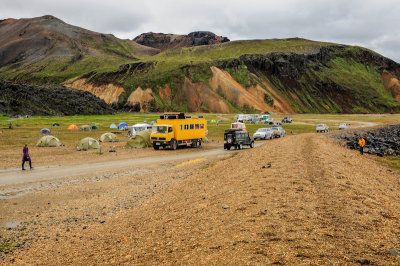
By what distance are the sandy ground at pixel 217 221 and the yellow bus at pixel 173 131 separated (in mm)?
17847

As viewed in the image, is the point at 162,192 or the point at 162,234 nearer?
the point at 162,234

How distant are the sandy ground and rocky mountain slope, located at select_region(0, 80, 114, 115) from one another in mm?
98047

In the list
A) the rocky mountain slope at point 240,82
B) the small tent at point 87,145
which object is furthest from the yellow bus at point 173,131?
the rocky mountain slope at point 240,82

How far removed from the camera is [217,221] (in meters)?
A: 9.69

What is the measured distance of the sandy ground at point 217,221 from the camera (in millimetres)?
7363

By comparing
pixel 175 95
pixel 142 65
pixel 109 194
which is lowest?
pixel 109 194

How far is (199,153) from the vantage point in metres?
33.7

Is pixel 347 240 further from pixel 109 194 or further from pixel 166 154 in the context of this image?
pixel 166 154

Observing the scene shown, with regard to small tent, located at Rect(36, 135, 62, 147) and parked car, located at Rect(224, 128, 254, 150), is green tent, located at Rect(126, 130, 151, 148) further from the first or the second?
parked car, located at Rect(224, 128, 254, 150)

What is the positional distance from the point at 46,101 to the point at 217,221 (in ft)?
384

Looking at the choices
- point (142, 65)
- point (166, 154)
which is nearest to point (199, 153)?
point (166, 154)

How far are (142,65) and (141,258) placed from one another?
6495 inches

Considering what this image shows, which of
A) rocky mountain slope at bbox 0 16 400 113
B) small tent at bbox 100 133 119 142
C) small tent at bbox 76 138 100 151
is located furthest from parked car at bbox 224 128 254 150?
rocky mountain slope at bbox 0 16 400 113

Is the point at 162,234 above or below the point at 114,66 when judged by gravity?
below
